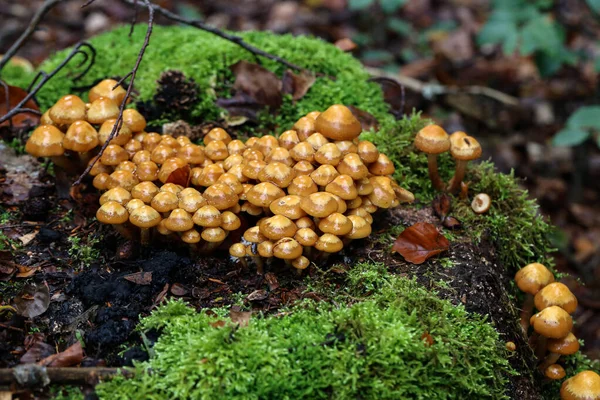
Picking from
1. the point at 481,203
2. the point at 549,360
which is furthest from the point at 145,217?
the point at 549,360

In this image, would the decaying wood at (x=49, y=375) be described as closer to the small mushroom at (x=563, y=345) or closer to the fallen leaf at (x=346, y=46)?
the small mushroom at (x=563, y=345)

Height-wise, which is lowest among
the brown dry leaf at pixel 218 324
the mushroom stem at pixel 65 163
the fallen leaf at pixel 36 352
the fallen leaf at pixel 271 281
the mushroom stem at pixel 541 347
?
the mushroom stem at pixel 541 347

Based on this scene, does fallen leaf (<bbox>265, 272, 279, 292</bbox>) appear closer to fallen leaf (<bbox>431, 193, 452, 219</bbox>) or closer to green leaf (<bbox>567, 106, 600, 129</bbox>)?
fallen leaf (<bbox>431, 193, 452, 219</bbox>)

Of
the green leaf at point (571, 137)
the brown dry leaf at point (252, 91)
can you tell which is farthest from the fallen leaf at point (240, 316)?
the green leaf at point (571, 137)

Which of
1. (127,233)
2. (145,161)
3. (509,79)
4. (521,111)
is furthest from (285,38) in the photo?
(509,79)

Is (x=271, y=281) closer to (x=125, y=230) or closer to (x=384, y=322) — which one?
(x=384, y=322)

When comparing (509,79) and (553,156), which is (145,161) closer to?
(553,156)
